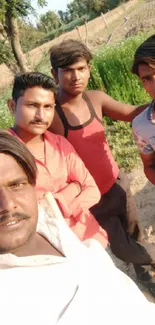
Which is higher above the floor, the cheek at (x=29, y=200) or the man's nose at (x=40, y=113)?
the man's nose at (x=40, y=113)

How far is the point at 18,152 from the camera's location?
1241 mm

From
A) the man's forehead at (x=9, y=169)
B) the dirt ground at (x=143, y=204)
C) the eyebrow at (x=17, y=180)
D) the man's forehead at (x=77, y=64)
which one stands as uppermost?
the man's forehead at (x=77, y=64)

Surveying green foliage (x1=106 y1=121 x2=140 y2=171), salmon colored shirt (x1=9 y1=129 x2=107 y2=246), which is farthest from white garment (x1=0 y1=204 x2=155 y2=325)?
green foliage (x1=106 y1=121 x2=140 y2=171)

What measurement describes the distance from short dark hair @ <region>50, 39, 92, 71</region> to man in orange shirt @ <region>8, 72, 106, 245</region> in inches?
15.8

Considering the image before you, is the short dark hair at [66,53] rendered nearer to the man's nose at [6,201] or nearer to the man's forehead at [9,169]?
the man's forehead at [9,169]

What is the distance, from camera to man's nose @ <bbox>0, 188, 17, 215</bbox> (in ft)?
3.57

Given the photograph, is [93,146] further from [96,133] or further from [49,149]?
[49,149]

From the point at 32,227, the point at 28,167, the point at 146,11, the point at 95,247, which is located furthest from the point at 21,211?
the point at 146,11

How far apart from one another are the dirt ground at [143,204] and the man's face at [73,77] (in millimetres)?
1581

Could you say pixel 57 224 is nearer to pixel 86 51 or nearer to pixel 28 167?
pixel 28 167

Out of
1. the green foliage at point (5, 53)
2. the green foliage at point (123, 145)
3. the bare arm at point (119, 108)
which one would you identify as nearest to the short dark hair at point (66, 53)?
the bare arm at point (119, 108)

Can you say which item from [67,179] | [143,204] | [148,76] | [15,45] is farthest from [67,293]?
[15,45]

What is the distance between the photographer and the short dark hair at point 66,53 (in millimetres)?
2393

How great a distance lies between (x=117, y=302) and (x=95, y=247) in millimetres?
247
